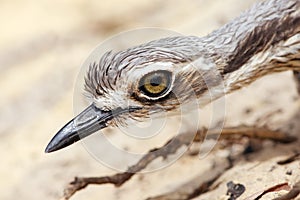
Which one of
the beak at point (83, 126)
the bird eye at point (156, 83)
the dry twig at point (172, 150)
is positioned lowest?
the dry twig at point (172, 150)

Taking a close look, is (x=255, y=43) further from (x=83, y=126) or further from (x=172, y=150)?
(x=83, y=126)

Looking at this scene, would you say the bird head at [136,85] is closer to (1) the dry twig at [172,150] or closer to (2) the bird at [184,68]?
(2) the bird at [184,68]

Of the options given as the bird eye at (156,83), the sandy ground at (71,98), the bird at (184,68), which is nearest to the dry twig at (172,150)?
the sandy ground at (71,98)

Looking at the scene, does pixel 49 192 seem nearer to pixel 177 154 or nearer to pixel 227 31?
pixel 177 154

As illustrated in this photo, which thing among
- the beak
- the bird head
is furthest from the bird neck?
the beak

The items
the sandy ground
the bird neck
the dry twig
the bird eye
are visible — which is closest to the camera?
the bird eye

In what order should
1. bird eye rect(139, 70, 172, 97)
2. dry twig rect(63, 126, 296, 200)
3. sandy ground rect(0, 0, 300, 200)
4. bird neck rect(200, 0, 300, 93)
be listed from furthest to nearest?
1. sandy ground rect(0, 0, 300, 200)
2. dry twig rect(63, 126, 296, 200)
3. bird neck rect(200, 0, 300, 93)
4. bird eye rect(139, 70, 172, 97)

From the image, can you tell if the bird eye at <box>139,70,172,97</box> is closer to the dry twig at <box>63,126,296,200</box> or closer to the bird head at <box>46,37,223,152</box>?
the bird head at <box>46,37,223,152</box>

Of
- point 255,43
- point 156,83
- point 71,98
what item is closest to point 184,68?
point 156,83

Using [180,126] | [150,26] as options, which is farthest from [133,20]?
[180,126]
